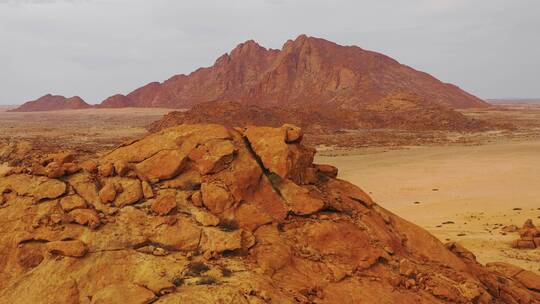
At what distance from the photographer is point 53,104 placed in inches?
6294

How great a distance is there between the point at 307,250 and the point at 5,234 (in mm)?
5174

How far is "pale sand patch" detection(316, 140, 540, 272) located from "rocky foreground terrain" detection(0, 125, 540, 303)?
6.12 m

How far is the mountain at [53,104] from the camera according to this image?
152625 millimetres

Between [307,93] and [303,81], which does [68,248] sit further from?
[303,81]

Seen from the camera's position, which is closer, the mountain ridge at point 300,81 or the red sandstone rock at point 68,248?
the red sandstone rock at point 68,248

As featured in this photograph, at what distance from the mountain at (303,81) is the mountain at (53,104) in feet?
56.3

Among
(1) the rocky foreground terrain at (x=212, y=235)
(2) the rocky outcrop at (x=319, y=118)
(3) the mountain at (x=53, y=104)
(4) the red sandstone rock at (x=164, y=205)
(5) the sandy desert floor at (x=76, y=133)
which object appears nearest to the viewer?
(1) the rocky foreground terrain at (x=212, y=235)

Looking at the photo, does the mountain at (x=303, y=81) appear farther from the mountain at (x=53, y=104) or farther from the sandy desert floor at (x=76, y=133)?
the sandy desert floor at (x=76, y=133)

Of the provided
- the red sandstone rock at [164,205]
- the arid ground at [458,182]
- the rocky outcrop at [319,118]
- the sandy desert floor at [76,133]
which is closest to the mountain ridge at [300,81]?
the rocky outcrop at [319,118]

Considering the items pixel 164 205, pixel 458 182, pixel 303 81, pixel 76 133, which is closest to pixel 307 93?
pixel 303 81

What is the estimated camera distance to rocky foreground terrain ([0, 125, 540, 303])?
6.41 m

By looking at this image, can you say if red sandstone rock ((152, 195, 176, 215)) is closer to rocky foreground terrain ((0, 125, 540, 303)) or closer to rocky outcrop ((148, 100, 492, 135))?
rocky foreground terrain ((0, 125, 540, 303))

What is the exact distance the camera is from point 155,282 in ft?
20.1

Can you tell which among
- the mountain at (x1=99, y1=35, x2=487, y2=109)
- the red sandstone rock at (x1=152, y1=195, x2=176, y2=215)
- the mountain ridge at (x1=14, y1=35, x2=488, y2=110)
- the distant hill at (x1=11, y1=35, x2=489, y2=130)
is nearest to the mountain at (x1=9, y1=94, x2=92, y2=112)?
the distant hill at (x1=11, y1=35, x2=489, y2=130)
